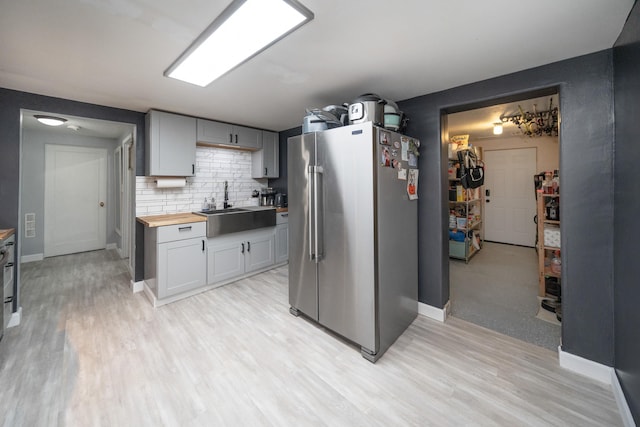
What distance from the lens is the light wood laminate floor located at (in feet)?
4.58

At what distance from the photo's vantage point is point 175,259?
8.98 ft

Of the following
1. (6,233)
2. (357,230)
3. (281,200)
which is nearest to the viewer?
(357,230)

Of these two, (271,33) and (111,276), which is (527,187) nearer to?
(271,33)

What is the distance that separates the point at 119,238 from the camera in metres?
4.82

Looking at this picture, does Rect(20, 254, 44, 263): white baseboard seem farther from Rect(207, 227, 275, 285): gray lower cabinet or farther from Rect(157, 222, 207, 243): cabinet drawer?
Rect(207, 227, 275, 285): gray lower cabinet

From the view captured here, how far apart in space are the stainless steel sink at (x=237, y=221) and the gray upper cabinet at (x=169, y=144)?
66 cm

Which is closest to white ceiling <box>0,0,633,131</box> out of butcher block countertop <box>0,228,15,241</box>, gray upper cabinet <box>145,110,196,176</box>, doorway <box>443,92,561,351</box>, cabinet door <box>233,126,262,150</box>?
gray upper cabinet <box>145,110,196,176</box>

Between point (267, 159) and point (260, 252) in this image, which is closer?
point (260, 252)

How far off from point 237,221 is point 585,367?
11.0ft

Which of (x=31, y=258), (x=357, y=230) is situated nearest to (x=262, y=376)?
(x=357, y=230)

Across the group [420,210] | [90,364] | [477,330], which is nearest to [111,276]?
[90,364]

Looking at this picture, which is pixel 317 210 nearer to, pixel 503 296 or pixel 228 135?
pixel 228 135

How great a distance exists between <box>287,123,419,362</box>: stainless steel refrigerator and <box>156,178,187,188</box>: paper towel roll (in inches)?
69.6

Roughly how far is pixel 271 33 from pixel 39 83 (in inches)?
89.8
